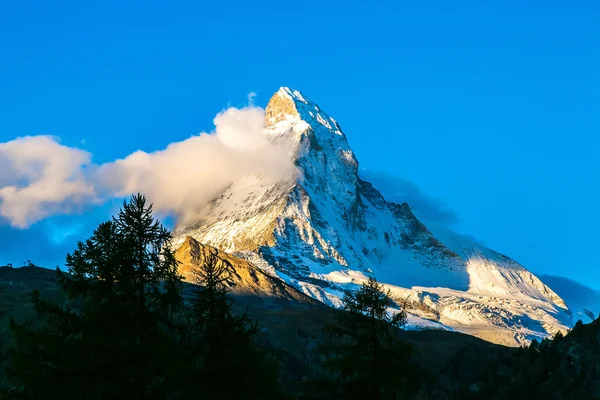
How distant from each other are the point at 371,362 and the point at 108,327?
35.8ft

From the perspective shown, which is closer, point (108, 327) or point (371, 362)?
point (108, 327)

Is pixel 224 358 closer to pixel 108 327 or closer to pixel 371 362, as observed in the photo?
pixel 108 327

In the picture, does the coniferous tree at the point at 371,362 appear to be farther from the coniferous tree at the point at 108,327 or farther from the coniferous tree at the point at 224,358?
the coniferous tree at the point at 108,327

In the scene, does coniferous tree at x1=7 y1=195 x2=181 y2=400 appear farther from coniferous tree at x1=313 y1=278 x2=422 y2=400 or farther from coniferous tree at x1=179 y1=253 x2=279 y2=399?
coniferous tree at x1=313 y1=278 x2=422 y2=400

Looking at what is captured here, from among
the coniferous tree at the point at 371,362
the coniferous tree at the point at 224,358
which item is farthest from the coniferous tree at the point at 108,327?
the coniferous tree at the point at 371,362

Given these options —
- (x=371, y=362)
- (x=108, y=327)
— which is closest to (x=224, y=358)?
(x=108, y=327)

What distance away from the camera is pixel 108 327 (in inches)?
943

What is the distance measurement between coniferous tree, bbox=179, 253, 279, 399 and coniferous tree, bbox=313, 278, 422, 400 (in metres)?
3.67

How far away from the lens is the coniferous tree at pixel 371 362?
94.9 ft

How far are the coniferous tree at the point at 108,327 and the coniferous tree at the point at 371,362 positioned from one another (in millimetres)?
7941

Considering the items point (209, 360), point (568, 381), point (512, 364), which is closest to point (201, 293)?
point (209, 360)

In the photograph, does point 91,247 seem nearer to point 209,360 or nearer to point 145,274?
point 145,274

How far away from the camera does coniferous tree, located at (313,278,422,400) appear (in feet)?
94.9

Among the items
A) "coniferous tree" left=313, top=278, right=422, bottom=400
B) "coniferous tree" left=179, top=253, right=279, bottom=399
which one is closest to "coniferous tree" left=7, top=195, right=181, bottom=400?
"coniferous tree" left=179, top=253, right=279, bottom=399
